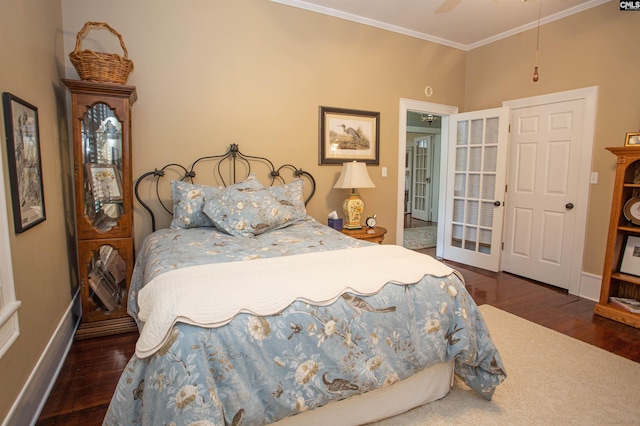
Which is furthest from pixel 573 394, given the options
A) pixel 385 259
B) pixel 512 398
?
pixel 385 259

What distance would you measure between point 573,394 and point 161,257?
2429 mm

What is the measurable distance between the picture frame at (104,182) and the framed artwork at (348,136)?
191 centimetres

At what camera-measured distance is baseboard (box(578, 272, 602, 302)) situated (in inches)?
134

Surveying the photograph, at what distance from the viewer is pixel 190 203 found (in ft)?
8.92

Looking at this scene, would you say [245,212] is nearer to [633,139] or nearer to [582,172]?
[633,139]

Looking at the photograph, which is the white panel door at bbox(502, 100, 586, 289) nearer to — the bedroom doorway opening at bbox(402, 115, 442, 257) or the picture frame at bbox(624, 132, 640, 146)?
the picture frame at bbox(624, 132, 640, 146)

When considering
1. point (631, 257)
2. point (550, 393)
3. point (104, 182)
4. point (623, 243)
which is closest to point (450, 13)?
point (623, 243)

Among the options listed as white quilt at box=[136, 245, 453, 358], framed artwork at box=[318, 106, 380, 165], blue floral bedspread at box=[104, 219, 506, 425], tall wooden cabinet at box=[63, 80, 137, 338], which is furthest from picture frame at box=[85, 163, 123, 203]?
framed artwork at box=[318, 106, 380, 165]

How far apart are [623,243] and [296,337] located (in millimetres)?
3242

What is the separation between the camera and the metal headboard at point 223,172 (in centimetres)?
298

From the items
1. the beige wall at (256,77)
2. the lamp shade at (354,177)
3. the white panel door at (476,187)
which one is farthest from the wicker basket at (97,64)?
the white panel door at (476,187)

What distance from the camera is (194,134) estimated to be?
308cm

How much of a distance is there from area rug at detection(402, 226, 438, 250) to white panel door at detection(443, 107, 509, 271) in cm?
76

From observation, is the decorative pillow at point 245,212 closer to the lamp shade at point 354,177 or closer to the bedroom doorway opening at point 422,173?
the lamp shade at point 354,177
